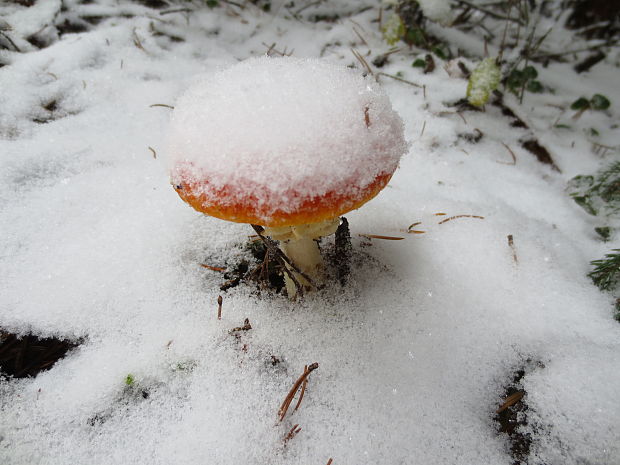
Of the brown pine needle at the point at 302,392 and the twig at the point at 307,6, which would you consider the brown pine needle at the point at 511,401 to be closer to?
the brown pine needle at the point at 302,392

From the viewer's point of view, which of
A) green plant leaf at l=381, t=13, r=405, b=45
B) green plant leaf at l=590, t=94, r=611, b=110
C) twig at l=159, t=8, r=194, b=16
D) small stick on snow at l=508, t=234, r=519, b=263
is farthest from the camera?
twig at l=159, t=8, r=194, b=16

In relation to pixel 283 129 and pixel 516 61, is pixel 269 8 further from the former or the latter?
pixel 283 129

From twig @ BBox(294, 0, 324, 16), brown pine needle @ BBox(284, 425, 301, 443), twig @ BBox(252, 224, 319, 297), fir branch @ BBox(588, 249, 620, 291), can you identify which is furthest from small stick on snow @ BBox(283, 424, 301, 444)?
twig @ BBox(294, 0, 324, 16)

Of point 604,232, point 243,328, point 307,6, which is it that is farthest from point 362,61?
point 243,328

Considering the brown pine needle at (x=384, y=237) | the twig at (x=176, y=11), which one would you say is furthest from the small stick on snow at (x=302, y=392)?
the twig at (x=176, y=11)

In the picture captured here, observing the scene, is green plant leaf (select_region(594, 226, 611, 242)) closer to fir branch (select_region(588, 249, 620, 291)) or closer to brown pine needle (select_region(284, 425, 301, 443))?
fir branch (select_region(588, 249, 620, 291))

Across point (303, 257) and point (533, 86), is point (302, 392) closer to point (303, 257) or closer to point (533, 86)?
point (303, 257)
